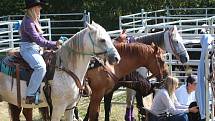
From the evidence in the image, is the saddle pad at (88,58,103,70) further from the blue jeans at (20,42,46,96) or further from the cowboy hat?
the cowboy hat

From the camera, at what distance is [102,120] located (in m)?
9.10

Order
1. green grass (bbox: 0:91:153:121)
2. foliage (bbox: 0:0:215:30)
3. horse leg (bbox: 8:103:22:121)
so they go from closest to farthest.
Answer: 1. horse leg (bbox: 8:103:22:121)
2. green grass (bbox: 0:91:153:121)
3. foliage (bbox: 0:0:215:30)

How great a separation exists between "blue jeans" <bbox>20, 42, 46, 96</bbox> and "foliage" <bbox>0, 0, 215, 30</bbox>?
53.9 ft

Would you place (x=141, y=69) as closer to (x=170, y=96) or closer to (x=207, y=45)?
(x=170, y=96)

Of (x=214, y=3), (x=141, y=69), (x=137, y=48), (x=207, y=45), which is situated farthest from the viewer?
(x=214, y=3)

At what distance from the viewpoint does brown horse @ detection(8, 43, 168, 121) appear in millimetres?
7676

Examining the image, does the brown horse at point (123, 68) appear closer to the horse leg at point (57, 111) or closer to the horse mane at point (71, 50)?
the horse mane at point (71, 50)

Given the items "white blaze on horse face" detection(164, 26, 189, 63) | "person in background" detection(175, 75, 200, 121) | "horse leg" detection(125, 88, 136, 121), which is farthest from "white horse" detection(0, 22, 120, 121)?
"horse leg" detection(125, 88, 136, 121)

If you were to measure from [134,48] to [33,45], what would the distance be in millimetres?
1855

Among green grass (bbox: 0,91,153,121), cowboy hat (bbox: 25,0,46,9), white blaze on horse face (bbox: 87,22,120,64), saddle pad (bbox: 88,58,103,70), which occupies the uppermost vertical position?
cowboy hat (bbox: 25,0,46,9)

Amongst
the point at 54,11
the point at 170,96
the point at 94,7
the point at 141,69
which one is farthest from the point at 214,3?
the point at 170,96

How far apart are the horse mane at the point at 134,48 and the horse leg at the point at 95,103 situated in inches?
29.7

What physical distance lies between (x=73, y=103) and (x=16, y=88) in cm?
81

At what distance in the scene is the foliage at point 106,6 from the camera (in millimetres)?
23094
